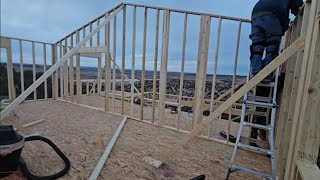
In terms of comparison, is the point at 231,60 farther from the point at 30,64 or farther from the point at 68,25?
the point at 30,64

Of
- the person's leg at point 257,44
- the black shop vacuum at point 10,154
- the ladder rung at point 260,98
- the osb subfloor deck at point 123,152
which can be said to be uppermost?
the person's leg at point 257,44

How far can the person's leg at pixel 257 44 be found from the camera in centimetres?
231

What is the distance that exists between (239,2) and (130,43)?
7.43 feet

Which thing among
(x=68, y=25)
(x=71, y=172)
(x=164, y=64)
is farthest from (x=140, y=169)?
(x=68, y=25)

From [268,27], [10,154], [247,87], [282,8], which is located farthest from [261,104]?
[10,154]

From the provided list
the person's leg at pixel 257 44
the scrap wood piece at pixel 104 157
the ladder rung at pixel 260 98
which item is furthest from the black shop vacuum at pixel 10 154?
the person's leg at pixel 257 44

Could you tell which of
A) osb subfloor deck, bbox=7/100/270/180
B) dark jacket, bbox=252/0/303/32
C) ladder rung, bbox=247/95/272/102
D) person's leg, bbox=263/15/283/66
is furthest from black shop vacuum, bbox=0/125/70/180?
dark jacket, bbox=252/0/303/32

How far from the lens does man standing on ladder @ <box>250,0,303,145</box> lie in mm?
2143

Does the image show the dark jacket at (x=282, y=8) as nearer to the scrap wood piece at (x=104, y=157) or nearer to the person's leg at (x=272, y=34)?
the person's leg at (x=272, y=34)

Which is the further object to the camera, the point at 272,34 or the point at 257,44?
the point at 257,44

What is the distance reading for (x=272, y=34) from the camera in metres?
2.21

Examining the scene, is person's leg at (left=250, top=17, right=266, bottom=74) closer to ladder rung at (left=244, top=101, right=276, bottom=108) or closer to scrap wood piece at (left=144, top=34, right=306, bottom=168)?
ladder rung at (left=244, top=101, right=276, bottom=108)

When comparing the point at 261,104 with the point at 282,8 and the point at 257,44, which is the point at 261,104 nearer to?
the point at 257,44

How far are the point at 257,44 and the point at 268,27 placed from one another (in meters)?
0.23
